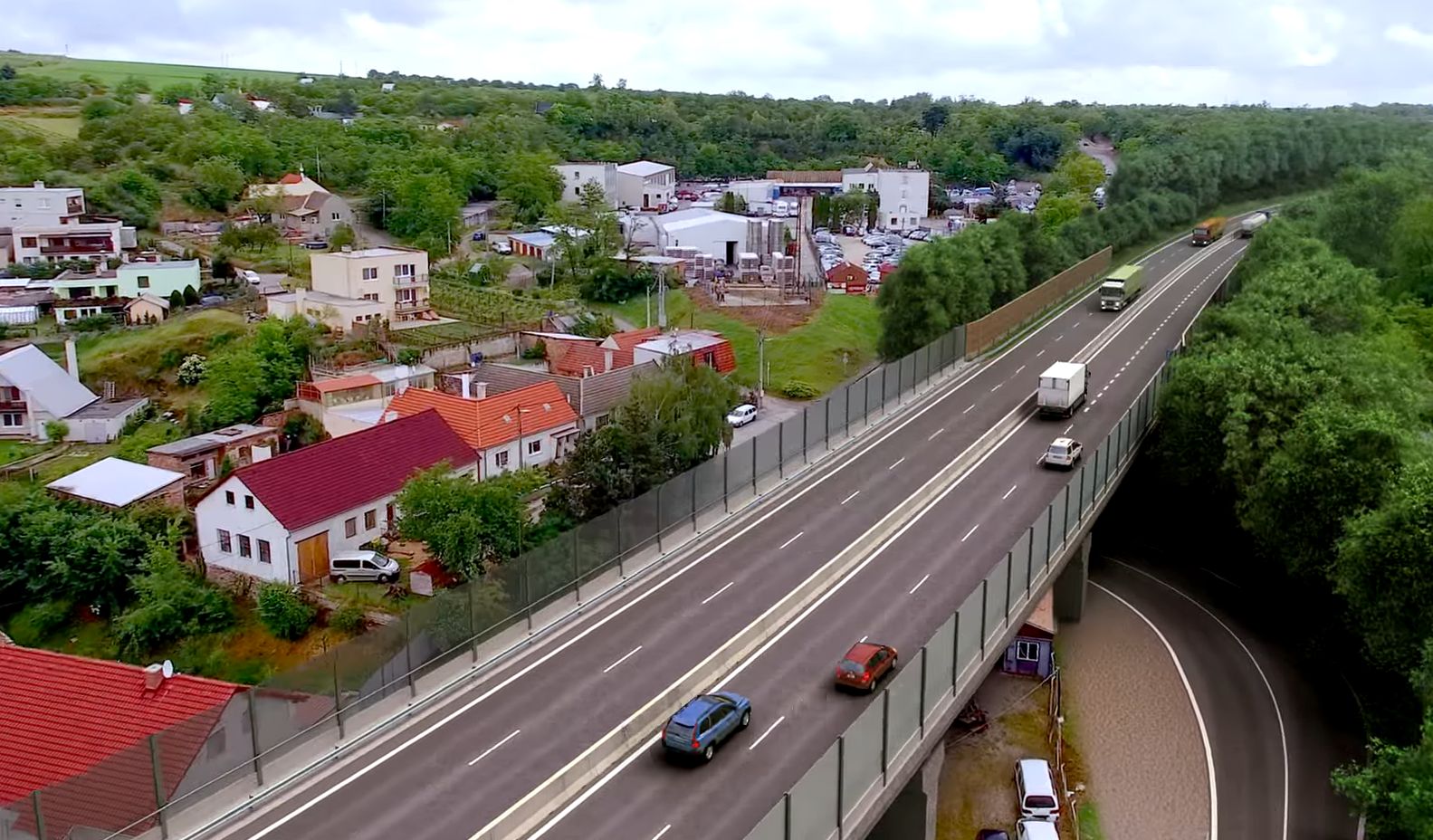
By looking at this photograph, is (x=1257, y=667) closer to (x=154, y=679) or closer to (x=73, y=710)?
(x=154, y=679)

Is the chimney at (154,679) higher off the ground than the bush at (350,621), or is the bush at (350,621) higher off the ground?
the chimney at (154,679)

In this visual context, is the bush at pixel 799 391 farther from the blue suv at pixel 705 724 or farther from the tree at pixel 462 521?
the blue suv at pixel 705 724

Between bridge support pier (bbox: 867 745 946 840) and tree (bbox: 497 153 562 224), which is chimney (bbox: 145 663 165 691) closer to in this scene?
bridge support pier (bbox: 867 745 946 840)

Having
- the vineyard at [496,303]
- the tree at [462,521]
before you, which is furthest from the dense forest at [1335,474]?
the vineyard at [496,303]

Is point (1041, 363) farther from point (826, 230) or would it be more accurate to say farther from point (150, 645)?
point (826, 230)

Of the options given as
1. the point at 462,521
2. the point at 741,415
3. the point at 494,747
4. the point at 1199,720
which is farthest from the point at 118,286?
the point at 1199,720
